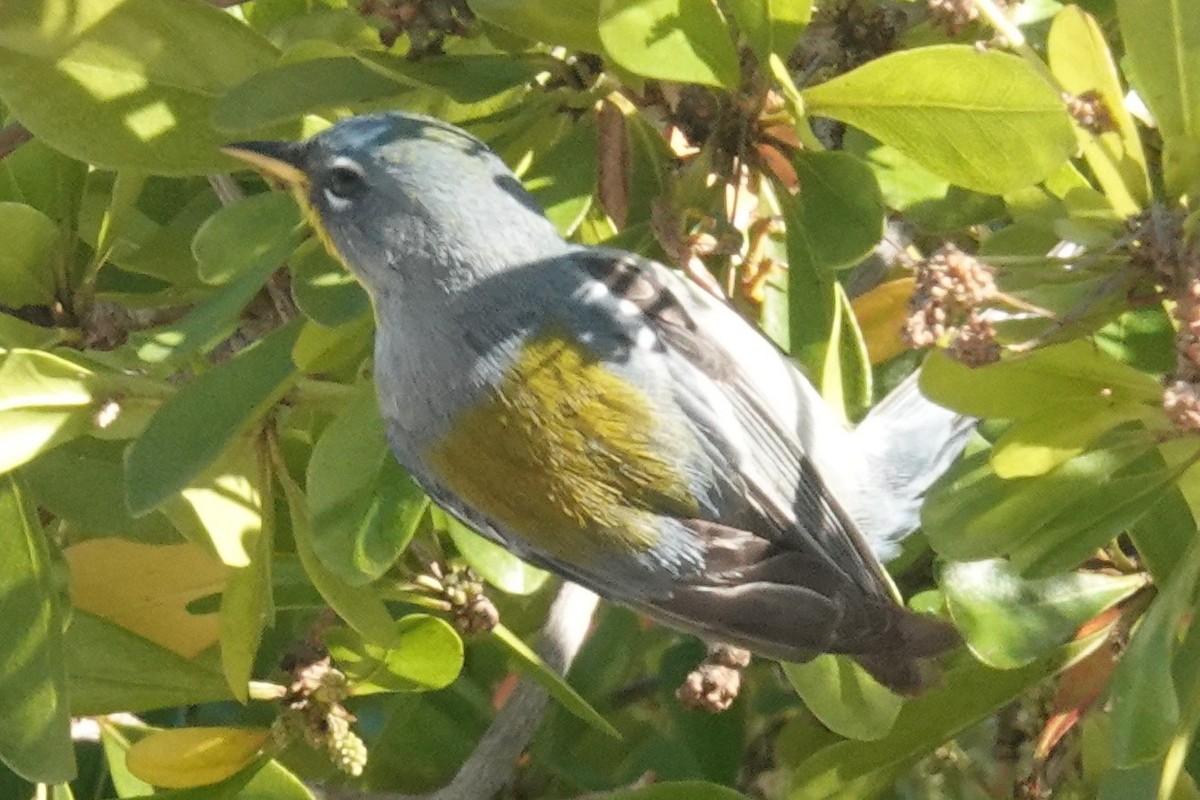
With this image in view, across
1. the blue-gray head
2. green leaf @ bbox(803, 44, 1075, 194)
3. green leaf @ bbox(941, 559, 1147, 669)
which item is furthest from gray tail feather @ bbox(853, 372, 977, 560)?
green leaf @ bbox(803, 44, 1075, 194)

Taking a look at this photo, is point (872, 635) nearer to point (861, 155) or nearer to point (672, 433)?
point (672, 433)

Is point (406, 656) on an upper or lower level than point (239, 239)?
lower

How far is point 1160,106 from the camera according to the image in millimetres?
1325

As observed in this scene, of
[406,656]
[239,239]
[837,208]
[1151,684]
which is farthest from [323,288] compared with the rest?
[1151,684]

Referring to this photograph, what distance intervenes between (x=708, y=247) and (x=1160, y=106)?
467 millimetres

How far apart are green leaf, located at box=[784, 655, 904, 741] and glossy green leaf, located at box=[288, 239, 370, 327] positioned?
0.63 m

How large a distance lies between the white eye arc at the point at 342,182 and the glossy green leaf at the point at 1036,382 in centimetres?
75

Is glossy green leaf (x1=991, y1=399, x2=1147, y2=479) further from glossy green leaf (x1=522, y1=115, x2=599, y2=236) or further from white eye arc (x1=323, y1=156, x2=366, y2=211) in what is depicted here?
white eye arc (x1=323, y1=156, x2=366, y2=211)

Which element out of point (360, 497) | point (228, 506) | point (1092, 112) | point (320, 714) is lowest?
point (320, 714)

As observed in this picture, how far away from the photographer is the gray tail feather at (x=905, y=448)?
1.94 meters

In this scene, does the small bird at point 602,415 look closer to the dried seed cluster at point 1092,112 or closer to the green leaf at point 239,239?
the green leaf at point 239,239

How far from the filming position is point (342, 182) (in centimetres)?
179

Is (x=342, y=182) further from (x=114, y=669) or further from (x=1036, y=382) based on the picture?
(x=1036, y=382)

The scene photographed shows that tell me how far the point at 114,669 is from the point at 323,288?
0.52m
